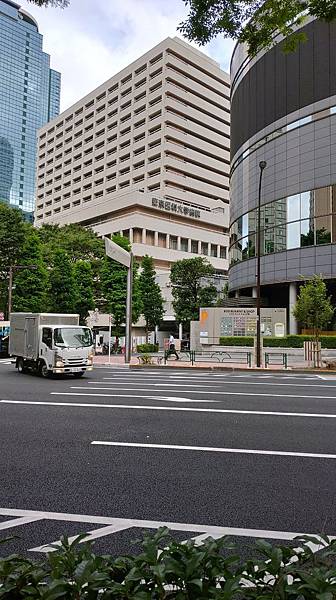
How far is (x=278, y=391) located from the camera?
13.8 meters

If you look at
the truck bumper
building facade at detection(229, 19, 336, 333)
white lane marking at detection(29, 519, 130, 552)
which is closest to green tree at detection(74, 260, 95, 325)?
building facade at detection(229, 19, 336, 333)

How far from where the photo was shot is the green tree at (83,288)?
1614 inches

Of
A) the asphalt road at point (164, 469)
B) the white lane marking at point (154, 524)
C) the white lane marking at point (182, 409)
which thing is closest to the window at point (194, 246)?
the asphalt road at point (164, 469)

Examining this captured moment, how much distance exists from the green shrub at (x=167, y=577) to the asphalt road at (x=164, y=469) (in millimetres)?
820

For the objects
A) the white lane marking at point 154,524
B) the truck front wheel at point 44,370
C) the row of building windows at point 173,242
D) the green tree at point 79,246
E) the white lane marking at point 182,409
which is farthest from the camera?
the row of building windows at point 173,242

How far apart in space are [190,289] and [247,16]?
1786 inches

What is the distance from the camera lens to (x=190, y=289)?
49.9 meters

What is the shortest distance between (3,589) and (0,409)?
8.94 meters

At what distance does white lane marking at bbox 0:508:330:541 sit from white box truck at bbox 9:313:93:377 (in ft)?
43.7

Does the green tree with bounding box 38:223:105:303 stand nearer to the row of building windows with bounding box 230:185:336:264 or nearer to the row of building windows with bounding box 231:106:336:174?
the row of building windows with bounding box 230:185:336:264


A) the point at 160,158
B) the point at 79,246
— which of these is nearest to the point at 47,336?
the point at 79,246

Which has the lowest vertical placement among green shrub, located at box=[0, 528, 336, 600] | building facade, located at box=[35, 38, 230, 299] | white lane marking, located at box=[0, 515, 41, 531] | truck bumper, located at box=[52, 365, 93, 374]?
white lane marking, located at box=[0, 515, 41, 531]

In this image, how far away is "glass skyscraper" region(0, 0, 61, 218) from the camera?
12406 centimetres

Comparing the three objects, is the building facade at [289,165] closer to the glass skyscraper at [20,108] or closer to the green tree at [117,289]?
the green tree at [117,289]
